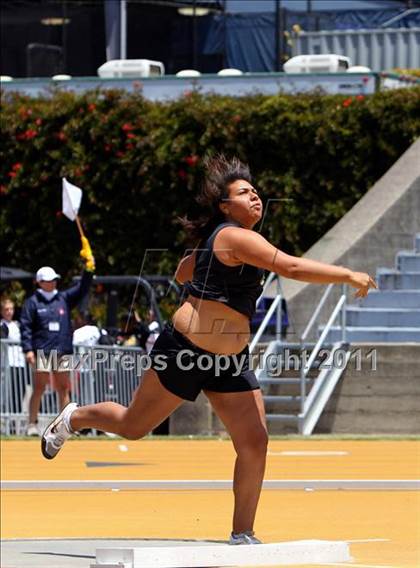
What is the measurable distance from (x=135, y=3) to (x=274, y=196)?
8.35 metres

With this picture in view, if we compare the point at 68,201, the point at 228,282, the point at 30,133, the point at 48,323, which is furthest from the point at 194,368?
the point at 30,133

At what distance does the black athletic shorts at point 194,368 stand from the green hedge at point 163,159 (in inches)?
641

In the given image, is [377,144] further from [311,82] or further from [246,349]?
[246,349]

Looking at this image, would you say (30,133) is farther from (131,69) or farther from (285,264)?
(285,264)

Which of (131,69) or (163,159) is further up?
(131,69)

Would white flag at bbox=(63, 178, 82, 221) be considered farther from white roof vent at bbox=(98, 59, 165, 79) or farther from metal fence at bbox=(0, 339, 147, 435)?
white roof vent at bbox=(98, 59, 165, 79)

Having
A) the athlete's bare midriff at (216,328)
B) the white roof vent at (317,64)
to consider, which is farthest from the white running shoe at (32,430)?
the white roof vent at (317,64)

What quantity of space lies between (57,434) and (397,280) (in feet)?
26.9

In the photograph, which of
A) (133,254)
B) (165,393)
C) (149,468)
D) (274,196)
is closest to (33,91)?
(133,254)

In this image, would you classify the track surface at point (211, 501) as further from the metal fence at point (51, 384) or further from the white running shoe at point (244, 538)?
the metal fence at point (51, 384)

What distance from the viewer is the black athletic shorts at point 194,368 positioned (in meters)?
8.09

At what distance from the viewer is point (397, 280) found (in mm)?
16406

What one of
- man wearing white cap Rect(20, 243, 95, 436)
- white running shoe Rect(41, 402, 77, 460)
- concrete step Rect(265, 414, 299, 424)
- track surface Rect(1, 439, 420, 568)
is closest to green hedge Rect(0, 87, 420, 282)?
man wearing white cap Rect(20, 243, 95, 436)

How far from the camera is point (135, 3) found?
105ft
